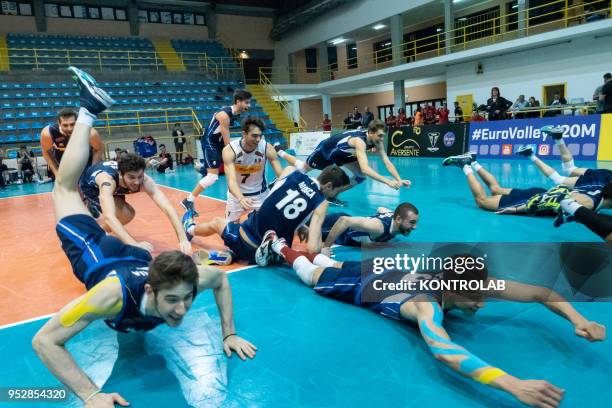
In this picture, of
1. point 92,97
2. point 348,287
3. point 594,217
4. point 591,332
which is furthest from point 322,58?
point 591,332

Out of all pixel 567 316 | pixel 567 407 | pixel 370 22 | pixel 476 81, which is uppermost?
pixel 370 22

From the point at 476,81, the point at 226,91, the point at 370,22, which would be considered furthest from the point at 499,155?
the point at 226,91

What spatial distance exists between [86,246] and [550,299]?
3174 millimetres

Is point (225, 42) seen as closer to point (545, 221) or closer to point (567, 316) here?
point (545, 221)

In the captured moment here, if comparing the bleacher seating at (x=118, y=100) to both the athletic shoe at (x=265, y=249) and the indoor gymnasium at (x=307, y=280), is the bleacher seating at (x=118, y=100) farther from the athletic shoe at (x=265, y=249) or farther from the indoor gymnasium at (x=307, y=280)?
the athletic shoe at (x=265, y=249)

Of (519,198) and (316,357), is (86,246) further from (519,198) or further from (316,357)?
(519,198)

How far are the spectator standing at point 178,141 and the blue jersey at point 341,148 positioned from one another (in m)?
13.7

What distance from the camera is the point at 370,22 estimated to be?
80.0 feet

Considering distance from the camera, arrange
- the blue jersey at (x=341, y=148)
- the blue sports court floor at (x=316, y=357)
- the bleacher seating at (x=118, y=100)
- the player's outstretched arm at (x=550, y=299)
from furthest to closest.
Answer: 1. the bleacher seating at (x=118, y=100)
2. the blue jersey at (x=341, y=148)
3. the player's outstretched arm at (x=550, y=299)
4. the blue sports court floor at (x=316, y=357)

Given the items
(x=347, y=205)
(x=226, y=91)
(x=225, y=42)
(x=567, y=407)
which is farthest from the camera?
(x=225, y=42)

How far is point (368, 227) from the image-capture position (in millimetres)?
4492

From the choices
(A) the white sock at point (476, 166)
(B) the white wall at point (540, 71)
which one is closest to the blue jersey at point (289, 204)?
(A) the white sock at point (476, 166)

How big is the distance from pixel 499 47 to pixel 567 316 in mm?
17917

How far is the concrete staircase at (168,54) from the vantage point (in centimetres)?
2724
